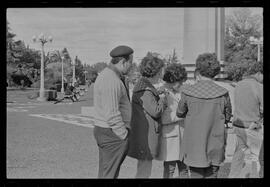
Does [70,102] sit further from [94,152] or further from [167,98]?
[167,98]

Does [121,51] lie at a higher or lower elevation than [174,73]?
higher

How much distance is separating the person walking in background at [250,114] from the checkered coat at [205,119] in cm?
80

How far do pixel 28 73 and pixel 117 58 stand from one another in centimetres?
2756

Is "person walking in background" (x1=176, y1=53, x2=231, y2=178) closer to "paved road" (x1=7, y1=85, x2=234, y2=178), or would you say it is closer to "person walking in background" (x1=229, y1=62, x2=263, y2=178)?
"person walking in background" (x1=229, y1=62, x2=263, y2=178)

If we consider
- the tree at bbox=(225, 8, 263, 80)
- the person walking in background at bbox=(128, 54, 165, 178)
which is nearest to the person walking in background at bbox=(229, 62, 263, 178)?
the person walking in background at bbox=(128, 54, 165, 178)

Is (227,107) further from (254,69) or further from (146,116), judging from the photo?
(254,69)

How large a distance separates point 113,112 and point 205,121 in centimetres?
84

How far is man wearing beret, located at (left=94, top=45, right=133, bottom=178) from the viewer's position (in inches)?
138

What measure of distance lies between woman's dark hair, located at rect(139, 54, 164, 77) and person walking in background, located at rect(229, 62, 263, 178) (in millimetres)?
1113

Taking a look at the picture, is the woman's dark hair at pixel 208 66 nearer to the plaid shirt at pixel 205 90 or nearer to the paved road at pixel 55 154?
the plaid shirt at pixel 205 90

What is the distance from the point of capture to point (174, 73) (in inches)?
156

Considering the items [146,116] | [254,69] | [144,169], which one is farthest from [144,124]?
[254,69]

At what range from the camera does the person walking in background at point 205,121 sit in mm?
3602

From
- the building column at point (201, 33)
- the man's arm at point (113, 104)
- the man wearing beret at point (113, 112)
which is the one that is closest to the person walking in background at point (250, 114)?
the man wearing beret at point (113, 112)
